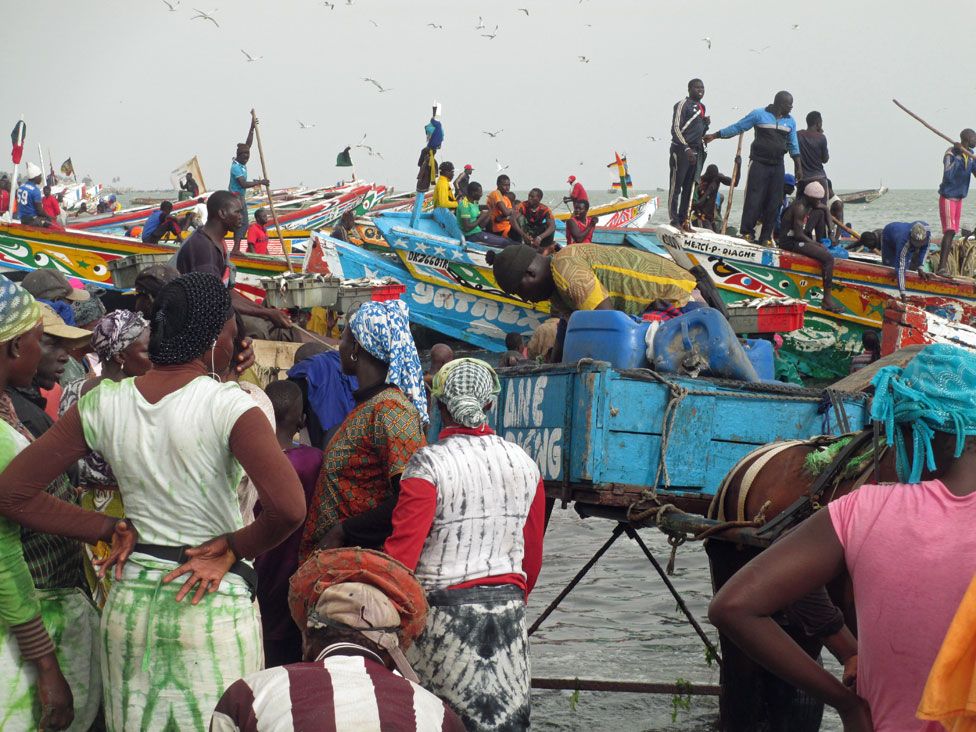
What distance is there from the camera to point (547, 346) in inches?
448

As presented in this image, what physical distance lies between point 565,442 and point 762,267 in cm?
937

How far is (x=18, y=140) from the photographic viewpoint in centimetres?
2250

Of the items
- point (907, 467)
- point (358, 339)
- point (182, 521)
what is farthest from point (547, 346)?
point (907, 467)

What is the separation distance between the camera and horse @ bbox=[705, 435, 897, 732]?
5207mm

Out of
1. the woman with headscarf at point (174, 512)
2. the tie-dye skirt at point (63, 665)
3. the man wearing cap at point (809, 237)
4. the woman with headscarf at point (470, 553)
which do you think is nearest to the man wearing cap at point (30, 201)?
the man wearing cap at point (809, 237)

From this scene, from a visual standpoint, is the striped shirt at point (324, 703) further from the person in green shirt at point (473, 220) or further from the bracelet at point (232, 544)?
the person in green shirt at point (473, 220)

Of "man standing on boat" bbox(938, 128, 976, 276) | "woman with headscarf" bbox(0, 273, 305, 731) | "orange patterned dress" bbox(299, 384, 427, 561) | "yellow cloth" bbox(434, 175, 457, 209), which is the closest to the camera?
"woman with headscarf" bbox(0, 273, 305, 731)

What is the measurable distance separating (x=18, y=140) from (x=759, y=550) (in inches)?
789

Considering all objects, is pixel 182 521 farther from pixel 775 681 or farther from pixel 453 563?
pixel 775 681

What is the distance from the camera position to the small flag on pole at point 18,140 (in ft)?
73.9

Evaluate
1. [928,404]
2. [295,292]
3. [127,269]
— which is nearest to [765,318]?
[295,292]

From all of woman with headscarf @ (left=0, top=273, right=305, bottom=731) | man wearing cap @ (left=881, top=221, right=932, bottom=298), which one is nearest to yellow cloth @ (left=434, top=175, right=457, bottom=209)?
man wearing cap @ (left=881, top=221, right=932, bottom=298)

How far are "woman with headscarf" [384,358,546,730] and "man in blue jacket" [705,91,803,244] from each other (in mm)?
11780

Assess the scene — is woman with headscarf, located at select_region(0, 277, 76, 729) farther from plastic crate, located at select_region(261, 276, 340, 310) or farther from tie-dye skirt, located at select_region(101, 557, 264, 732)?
plastic crate, located at select_region(261, 276, 340, 310)
